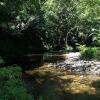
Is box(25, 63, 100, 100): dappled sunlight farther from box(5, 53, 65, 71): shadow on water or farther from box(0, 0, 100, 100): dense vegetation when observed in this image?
box(0, 0, 100, 100): dense vegetation

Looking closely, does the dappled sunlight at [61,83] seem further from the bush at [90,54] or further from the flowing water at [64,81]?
the bush at [90,54]

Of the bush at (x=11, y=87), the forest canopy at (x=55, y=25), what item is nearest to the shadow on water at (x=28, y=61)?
the forest canopy at (x=55, y=25)

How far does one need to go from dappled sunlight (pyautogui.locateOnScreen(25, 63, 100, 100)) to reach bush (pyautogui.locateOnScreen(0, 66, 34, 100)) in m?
1.66

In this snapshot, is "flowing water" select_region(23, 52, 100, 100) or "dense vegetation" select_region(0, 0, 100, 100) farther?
"dense vegetation" select_region(0, 0, 100, 100)

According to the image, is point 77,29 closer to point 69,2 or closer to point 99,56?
point 69,2

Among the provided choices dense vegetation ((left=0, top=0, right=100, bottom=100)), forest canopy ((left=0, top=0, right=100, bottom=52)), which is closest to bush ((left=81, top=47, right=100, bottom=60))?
dense vegetation ((left=0, top=0, right=100, bottom=100))

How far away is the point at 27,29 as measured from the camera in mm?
28688

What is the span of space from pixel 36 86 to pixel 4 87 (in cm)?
397

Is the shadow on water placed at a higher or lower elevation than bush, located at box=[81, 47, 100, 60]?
lower

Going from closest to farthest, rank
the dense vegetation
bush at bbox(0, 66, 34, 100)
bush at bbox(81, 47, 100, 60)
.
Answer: bush at bbox(0, 66, 34, 100)
bush at bbox(81, 47, 100, 60)
the dense vegetation

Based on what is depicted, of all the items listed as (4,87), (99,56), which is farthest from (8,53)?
(4,87)

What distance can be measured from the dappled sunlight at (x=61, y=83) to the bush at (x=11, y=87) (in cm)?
166

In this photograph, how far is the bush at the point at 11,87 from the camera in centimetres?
795

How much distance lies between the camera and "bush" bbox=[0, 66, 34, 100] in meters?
7.95
